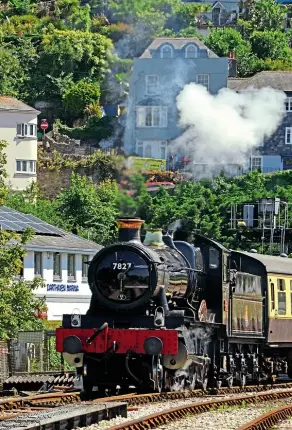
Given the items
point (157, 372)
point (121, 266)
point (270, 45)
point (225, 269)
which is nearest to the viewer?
point (157, 372)

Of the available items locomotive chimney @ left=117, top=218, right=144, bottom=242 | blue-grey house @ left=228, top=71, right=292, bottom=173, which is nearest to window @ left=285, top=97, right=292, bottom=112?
blue-grey house @ left=228, top=71, right=292, bottom=173

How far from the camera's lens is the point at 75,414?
79.8ft

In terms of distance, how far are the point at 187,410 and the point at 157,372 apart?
12.4 ft

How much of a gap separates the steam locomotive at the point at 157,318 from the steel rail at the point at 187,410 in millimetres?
1497

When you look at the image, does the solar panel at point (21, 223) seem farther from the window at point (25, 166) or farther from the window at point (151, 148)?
the window at point (25, 166)

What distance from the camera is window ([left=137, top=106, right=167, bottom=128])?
53938mm

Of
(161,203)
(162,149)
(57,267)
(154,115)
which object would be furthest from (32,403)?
(57,267)

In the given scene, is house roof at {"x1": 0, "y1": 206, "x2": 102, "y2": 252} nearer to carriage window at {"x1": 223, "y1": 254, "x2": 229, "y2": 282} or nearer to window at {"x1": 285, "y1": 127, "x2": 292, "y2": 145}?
carriage window at {"x1": 223, "y1": 254, "x2": 229, "y2": 282}

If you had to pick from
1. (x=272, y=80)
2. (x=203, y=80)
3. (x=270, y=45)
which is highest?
(x=270, y=45)

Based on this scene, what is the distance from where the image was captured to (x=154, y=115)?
61.3 meters

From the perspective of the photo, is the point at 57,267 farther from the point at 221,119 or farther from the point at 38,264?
the point at 221,119

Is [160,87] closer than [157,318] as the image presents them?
No

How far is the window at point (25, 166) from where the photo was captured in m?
116

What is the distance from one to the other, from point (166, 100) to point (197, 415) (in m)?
27.9
